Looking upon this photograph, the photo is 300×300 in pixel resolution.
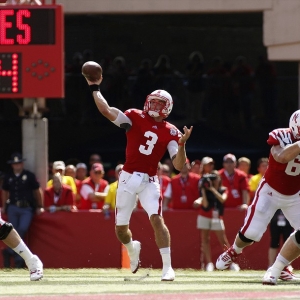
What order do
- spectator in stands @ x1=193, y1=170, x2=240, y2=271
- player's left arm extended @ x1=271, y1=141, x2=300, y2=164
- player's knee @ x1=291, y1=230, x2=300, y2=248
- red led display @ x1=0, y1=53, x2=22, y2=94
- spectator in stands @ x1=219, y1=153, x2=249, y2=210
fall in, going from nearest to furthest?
player's left arm extended @ x1=271, y1=141, x2=300, y2=164 → player's knee @ x1=291, y1=230, x2=300, y2=248 → red led display @ x1=0, y1=53, x2=22, y2=94 → spectator in stands @ x1=193, y1=170, x2=240, y2=271 → spectator in stands @ x1=219, y1=153, x2=249, y2=210

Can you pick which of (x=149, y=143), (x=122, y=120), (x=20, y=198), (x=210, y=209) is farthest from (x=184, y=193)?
(x=122, y=120)

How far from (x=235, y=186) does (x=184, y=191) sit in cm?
74

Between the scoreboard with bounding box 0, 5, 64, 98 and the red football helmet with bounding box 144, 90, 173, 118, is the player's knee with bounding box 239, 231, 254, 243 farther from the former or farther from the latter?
the scoreboard with bounding box 0, 5, 64, 98

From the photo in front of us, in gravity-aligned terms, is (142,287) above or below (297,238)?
below

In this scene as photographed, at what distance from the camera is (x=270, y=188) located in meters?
9.77

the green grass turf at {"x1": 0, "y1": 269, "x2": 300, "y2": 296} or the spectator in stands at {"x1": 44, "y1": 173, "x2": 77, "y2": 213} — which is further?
the spectator in stands at {"x1": 44, "y1": 173, "x2": 77, "y2": 213}

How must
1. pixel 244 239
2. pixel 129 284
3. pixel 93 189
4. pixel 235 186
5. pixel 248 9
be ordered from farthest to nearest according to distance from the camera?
pixel 248 9, pixel 93 189, pixel 235 186, pixel 244 239, pixel 129 284

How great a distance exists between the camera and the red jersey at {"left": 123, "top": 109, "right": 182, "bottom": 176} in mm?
10289

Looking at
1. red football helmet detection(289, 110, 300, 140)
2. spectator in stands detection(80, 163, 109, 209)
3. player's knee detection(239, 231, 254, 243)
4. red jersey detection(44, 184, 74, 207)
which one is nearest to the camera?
red football helmet detection(289, 110, 300, 140)

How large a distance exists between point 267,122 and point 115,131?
3168 millimetres

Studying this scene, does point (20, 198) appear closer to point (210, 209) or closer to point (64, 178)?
point (64, 178)

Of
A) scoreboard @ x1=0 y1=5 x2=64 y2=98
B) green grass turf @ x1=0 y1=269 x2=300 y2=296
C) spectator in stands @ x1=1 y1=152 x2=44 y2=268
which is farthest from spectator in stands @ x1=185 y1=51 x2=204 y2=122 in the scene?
green grass turf @ x1=0 y1=269 x2=300 y2=296

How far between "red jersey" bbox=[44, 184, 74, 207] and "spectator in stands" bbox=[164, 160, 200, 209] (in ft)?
4.66

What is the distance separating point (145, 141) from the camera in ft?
33.8
